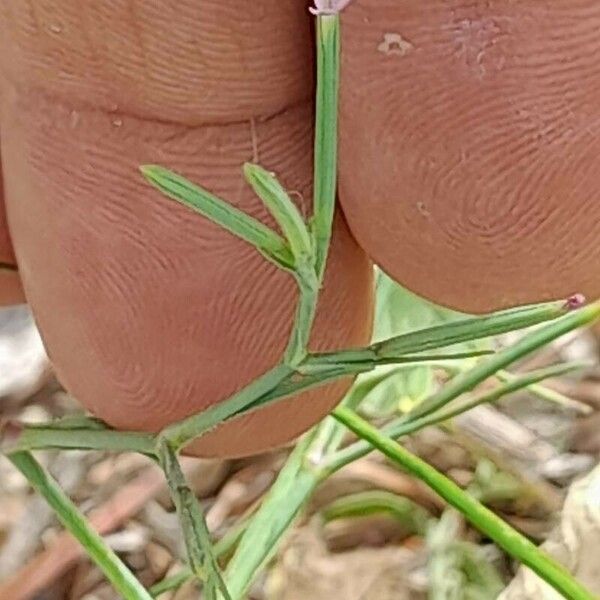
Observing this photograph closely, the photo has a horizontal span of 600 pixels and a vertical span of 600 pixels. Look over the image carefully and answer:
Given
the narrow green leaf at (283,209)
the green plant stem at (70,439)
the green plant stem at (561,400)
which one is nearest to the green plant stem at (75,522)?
the green plant stem at (70,439)

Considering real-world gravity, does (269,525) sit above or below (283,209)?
below

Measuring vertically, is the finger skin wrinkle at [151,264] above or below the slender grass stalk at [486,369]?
above

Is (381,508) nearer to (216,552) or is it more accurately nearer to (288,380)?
(216,552)

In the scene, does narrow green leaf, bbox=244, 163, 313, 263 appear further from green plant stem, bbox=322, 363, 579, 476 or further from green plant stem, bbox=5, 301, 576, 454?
green plant stem, bbox=322, 363, 579, 476

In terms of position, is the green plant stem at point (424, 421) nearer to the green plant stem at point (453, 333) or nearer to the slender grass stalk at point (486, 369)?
the slender grass stalk at point (486, 369)

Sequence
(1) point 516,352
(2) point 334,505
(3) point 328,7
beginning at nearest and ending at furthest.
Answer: (3) point 328,7
(1) point 516,352
(2) point 334,505

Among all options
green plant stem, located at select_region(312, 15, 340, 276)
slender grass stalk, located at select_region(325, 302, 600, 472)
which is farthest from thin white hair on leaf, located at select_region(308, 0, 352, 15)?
slender grass stalk, located at select_region(325, 302, 600, 472)

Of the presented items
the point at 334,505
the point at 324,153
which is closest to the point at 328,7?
the point at 324,153
